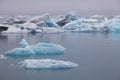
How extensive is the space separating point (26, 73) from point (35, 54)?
14.0 inches

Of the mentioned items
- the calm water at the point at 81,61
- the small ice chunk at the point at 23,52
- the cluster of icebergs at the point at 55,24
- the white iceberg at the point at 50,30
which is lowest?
the calm water at the point at 81,61

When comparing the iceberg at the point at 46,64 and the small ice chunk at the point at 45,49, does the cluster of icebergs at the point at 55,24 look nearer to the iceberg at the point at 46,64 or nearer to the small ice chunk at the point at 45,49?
the small ice chunk at the point at 45,49

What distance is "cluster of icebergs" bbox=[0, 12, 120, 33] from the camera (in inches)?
135

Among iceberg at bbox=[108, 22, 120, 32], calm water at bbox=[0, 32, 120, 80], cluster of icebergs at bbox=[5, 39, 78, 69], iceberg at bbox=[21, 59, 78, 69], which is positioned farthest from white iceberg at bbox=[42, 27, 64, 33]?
iceberg at bbox=[21, 59, 78, 69]

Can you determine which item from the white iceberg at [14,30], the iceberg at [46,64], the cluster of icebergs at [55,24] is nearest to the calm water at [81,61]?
the iceberg at [46,64]

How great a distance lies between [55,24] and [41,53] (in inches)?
56.4

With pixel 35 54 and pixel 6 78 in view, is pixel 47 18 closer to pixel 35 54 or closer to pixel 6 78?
pixel 35 54

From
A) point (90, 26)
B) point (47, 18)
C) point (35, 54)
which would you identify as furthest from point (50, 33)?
point (35, 54)

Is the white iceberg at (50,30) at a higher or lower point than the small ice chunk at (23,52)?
higher

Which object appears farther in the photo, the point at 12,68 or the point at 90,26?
the point at 90,26

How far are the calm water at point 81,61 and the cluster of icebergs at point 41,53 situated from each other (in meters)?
0.04

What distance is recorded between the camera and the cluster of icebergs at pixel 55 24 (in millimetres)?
3434

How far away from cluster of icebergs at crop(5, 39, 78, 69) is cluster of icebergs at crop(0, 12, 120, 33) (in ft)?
3.17

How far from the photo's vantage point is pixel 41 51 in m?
2.29
